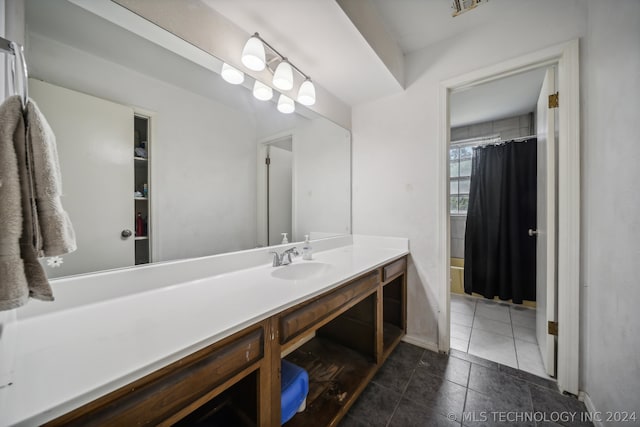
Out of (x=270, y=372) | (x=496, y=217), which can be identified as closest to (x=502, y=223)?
(x=496, y=217)

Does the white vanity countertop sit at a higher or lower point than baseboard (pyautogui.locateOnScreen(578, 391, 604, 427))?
higher

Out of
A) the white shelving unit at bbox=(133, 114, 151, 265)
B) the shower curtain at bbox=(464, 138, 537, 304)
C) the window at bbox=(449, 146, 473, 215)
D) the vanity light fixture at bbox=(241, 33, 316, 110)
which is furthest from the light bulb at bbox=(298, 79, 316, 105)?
the window at bbox=(449, 146, 473, 215)

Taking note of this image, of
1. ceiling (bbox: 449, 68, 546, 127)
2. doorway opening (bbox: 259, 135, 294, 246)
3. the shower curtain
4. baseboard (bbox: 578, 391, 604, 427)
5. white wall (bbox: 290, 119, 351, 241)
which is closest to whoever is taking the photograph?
baseboard (bbox: 578, 391, 604, 427)

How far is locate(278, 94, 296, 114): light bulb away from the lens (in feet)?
5.01

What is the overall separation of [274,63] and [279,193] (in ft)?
2.68

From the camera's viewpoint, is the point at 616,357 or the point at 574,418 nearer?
the point at 616,357

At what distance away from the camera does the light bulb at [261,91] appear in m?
1.36

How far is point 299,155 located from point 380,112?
2.82ft

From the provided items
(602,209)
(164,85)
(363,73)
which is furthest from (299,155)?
(602,209)

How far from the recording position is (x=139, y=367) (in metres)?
0.48

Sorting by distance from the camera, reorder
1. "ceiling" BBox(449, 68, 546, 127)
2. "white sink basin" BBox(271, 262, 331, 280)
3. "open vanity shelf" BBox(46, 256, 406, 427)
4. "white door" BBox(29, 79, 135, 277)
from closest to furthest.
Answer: "open vanity shelf" BBox(46, 256, 406, 427) → "white door" BBox(29, 79, 135, 277) → "white sink basin" BBox(271, 262, 331, 280) → "ceiling" BBox(449, 68, 546, 127)

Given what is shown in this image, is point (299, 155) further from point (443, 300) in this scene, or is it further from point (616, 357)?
point (616, 357)

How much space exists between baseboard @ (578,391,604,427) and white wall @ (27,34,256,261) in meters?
1.96

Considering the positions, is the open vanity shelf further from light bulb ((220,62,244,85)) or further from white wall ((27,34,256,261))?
light bulb ((220,62,244,85))
